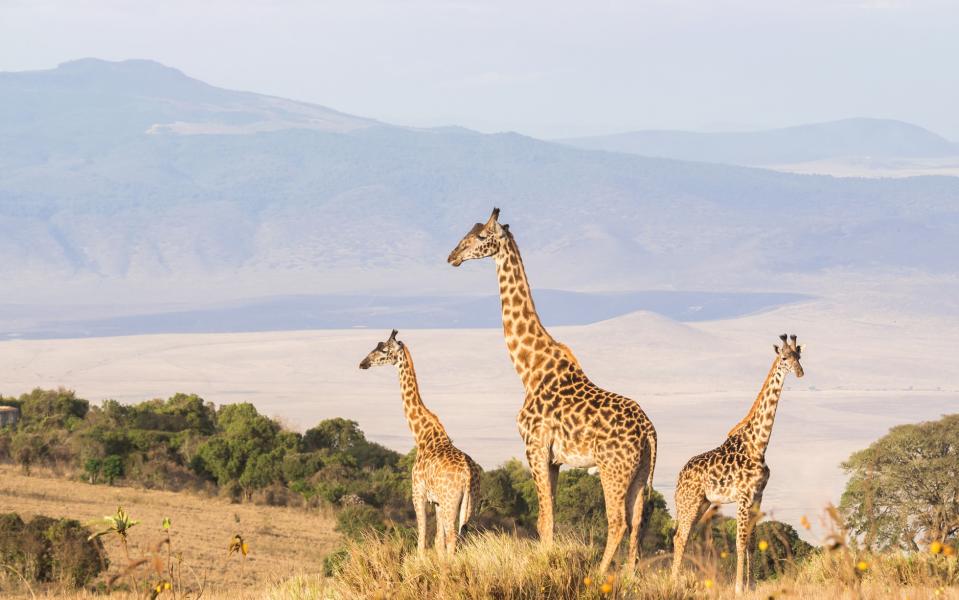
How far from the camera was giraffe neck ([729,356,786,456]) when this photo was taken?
12698 millimetres

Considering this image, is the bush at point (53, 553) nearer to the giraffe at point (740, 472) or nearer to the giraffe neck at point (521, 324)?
the giraffe at point (740, 472)

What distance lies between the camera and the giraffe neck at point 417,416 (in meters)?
13.7

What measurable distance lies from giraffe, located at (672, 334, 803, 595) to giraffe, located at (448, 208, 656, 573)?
1.44 m

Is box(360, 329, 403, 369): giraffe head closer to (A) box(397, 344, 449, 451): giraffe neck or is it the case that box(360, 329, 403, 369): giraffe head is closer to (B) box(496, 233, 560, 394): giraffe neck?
(A) box(397, 344, 449, 451): giraffe neck

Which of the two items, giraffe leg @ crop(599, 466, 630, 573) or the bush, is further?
the bush

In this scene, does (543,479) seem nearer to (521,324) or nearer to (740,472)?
(521,324)

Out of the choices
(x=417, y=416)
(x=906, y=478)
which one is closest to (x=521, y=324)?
(x=417, y=416)

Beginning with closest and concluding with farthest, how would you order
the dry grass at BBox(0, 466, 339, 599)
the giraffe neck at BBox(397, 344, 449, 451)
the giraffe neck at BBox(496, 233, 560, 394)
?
the giraffe neck at BBox(496, 233, 560, 394), the giraffe neck at BBox(397, 344, 449, 451), the dry grass at BBox(0, 466, 339, 599)

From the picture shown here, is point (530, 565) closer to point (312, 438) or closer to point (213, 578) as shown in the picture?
point (213, 578)

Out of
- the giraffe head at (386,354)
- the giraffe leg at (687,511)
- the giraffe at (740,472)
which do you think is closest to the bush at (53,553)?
the giraffe head at (386,354)

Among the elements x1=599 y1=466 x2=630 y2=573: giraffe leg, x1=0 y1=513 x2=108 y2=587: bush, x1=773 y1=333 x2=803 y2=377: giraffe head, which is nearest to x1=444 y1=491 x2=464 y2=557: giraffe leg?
x1=599 y1=466 x2=630 y2=573: giraffe leg

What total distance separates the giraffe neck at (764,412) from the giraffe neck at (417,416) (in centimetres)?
282

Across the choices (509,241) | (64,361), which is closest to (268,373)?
(64,361)

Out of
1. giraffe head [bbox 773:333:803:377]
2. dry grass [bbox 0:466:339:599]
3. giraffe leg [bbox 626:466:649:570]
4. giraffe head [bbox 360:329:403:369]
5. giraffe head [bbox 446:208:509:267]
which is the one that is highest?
giraffe head [bbox 446:208:509:267]
